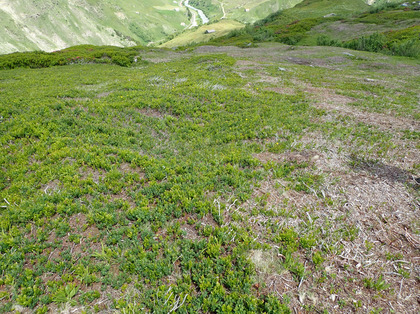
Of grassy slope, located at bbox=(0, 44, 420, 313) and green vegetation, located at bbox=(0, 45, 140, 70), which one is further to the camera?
green vegetation, located at bbox=(0, 45, 140, 70)

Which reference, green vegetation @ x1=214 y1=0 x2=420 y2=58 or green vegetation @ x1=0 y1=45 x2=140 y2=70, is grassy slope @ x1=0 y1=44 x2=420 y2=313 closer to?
green vegetation @ x1=0 y1=45 x2=140 y2=70

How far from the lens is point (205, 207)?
25.5ft

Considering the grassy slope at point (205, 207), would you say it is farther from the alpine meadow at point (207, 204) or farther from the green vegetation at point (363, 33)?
the green vegetation at point (363, 33)

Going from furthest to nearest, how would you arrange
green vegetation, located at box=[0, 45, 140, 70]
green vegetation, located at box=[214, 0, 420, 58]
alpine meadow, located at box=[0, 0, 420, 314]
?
green vegetation, located at box=[214, 0, 420, 58] < green vegetation, located at box=[0, 45, 140, 70] < alpine meadow, located at box=[0, 0, 420, 314]

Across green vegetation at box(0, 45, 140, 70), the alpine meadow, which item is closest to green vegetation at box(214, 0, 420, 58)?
green vegetation at box(0, 45, 140, 70)

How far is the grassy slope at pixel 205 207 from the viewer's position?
5.34 metres

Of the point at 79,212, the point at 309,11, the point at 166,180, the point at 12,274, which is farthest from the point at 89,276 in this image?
the point at 309,11

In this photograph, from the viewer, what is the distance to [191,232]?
703 cm

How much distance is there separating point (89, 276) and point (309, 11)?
586ft

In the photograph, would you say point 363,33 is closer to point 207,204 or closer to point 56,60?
point 207,204

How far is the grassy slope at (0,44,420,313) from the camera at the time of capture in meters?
5.34

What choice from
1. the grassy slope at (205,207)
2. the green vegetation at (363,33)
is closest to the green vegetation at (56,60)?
the grassy slope at (205,207)

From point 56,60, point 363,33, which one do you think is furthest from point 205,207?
point 363,33

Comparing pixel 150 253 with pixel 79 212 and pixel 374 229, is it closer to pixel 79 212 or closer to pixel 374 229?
pixel 79 212
